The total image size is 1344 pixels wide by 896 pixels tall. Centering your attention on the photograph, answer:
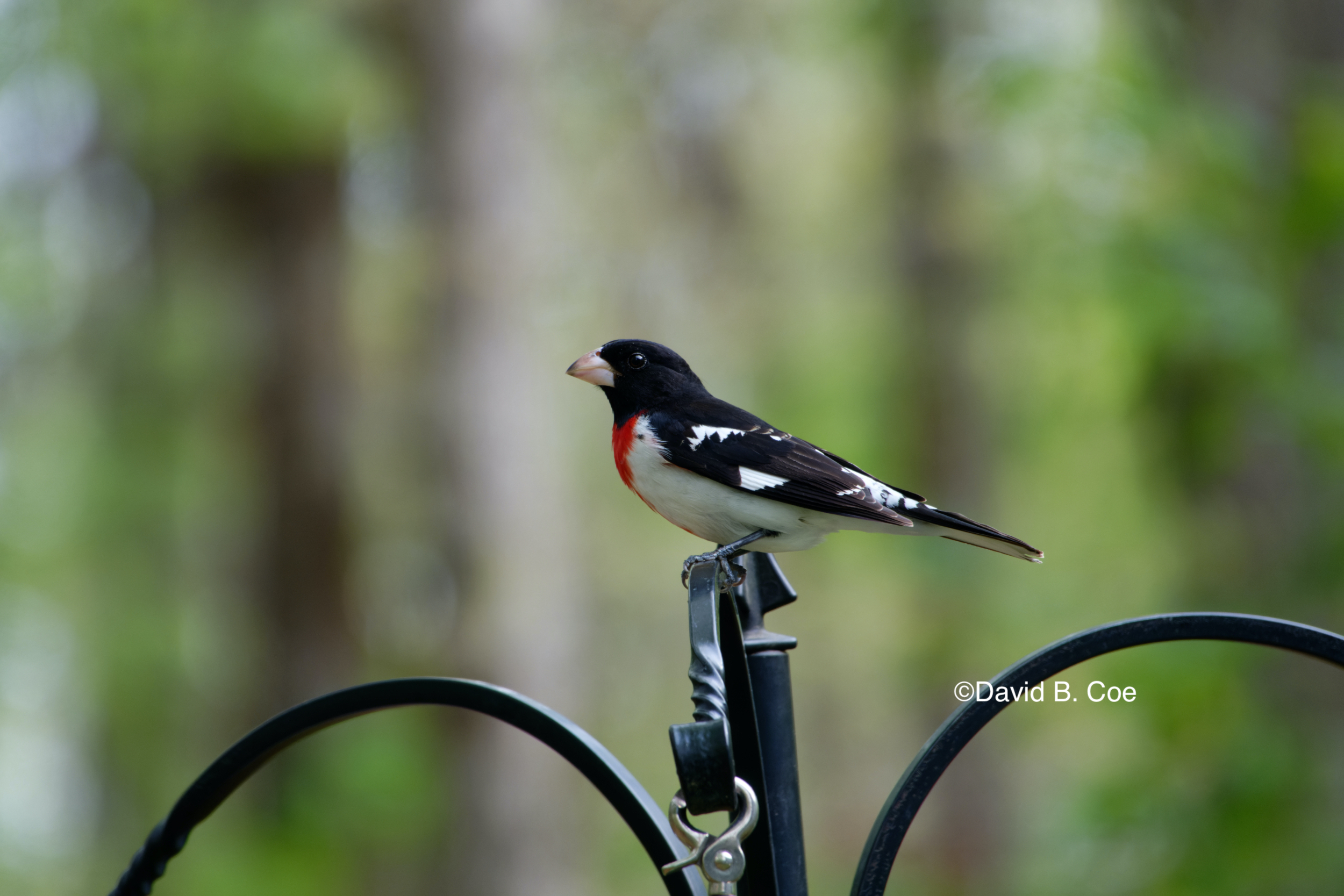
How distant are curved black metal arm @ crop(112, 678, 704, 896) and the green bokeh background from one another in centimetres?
303

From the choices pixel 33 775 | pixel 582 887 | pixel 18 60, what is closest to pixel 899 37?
pixel 18 60

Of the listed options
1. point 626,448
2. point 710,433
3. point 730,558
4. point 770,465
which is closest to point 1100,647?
point 730,558

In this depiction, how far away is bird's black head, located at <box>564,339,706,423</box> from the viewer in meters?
2.55

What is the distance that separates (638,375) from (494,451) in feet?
10.4

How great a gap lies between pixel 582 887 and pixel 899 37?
5.75m

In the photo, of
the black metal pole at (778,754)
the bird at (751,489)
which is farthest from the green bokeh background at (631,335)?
the black metal pole at (778,754)

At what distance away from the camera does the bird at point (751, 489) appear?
2.17 meters

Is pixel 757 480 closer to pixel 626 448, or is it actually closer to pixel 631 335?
pixel 626 448

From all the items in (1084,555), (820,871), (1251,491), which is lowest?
(820,871)

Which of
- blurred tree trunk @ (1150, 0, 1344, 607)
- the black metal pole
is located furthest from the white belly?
blurred tree trunk @ (1150, 0, 1344, 607)

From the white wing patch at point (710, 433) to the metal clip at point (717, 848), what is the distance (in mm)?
1009

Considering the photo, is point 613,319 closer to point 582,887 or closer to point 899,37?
point 899,37

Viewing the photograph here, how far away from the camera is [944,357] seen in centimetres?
834

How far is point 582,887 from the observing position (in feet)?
19.3
